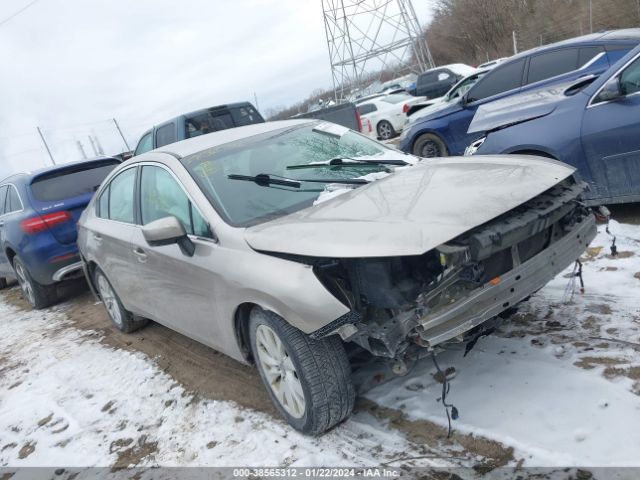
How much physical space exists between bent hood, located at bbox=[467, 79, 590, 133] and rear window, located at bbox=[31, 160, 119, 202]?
5.18 m

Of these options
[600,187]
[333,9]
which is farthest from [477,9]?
[600,187]

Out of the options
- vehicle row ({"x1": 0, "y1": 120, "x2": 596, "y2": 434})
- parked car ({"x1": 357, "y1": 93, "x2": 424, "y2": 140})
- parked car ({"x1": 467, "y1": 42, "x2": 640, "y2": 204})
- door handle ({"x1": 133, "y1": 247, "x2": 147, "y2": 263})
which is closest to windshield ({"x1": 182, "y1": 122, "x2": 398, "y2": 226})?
vehicle row ({"x1": 0, "y1": 120, "x2": 596, "y2": 434})

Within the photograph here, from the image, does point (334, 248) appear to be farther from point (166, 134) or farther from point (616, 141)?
point (166, 134)

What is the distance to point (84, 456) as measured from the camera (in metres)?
3.40

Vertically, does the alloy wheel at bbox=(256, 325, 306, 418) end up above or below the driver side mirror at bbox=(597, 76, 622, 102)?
below

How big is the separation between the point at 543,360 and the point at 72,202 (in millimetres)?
6123

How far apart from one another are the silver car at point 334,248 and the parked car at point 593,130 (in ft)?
5.54

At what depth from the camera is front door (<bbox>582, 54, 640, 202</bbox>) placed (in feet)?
14.5

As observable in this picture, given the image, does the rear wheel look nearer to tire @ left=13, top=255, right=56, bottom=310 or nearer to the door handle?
tire @ left=13, top=255, right=56, bottom=310

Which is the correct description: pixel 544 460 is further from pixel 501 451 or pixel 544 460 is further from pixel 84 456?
pixel 84 456

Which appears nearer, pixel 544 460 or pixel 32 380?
pixel 544 460

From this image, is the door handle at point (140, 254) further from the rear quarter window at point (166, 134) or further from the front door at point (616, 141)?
the rear quarter window at point (166, 134)

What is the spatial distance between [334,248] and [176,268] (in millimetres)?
1532

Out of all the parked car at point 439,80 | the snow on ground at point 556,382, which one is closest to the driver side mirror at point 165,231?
the snow on ground at point 556,382
